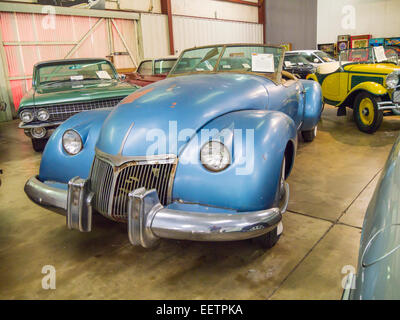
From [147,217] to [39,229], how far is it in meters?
1.43

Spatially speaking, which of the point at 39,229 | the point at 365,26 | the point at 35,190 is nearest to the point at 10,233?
the point at 39,229

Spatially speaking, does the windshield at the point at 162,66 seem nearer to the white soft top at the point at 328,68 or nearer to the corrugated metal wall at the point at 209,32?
the white soft top at the point at 328,68

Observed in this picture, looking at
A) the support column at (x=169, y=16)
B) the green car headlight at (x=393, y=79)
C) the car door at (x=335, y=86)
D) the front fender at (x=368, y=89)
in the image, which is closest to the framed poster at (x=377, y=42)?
the support column at (x=169, y=16)

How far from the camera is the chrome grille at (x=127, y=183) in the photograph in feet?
6.53

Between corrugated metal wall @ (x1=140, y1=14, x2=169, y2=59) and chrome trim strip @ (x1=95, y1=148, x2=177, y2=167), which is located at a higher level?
corrugated metal wall @ (x1=140, y1=14, x2=169, y2=59)

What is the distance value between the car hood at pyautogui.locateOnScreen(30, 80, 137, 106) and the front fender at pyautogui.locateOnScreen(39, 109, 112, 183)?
231 cm

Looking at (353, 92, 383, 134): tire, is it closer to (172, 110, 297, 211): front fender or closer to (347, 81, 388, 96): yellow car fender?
(347, 81, 388, 96): yellow car fender

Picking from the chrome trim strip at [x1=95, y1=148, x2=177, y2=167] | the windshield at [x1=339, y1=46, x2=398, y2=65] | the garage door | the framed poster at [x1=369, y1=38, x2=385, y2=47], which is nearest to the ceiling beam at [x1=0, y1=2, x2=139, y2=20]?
the garage door

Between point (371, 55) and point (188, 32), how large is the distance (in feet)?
28.4

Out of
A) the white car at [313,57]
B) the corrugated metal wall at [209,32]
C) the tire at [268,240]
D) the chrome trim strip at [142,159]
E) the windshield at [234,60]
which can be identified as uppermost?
the corrugated metal wall at [209,32]

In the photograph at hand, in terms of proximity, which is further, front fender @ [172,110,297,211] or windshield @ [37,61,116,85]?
windshield @ [37,61,116,85]

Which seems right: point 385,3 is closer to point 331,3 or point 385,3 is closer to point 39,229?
point 331,3

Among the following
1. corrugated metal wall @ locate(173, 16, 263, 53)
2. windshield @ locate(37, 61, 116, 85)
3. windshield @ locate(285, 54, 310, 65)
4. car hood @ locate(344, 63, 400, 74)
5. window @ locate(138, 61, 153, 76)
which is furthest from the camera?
corrugated metal wall @ locate(173, 16, 263, 53)

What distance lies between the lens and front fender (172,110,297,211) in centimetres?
187
